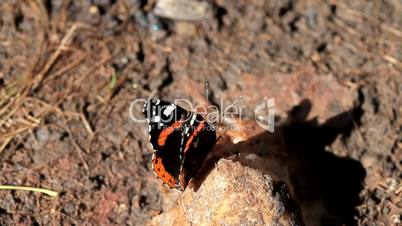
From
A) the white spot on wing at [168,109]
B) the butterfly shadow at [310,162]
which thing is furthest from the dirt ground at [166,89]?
the white spot on wing at [168,109]

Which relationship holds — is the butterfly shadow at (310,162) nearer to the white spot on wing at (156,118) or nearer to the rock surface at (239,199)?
the rock surface at (239,199)

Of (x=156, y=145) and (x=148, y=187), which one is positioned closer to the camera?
(x=156, y=145)

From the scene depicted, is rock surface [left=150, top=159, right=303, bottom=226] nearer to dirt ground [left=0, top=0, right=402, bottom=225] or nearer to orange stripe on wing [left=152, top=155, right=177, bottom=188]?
orange stripe on wing [left=152, top=155, right=177, bottom=188]

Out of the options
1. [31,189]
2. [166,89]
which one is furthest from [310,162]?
[31,189]

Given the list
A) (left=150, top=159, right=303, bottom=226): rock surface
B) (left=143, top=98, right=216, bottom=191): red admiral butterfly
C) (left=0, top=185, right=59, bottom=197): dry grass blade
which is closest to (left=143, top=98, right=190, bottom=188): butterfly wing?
(left=143, top=98, right=216, bottom=191): red admiral butterfly

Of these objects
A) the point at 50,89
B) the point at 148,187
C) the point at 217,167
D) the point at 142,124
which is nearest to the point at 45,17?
the point at 50,89

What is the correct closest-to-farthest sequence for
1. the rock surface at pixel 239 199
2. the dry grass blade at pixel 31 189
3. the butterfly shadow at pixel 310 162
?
the rock surface at pixel 239 199 < the butterfly shadow at pixel 310 162 < the dry grass blade at pixel 31 189

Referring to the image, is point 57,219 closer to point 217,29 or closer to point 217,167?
point 217,167
